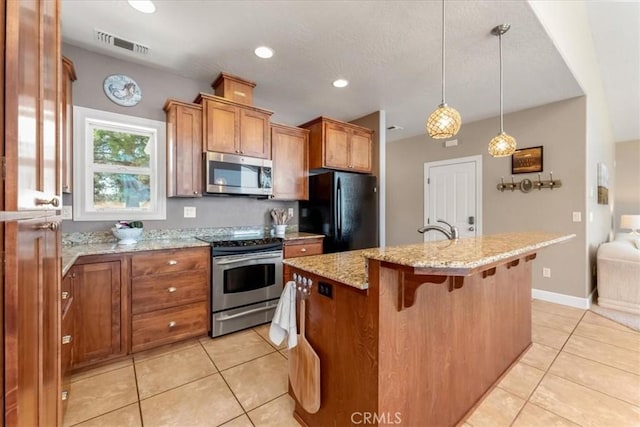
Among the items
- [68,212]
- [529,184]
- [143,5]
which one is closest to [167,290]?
[68,212]

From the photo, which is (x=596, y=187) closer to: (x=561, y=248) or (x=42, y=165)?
(x=561, y=248)

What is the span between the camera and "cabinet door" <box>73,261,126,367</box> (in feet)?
6.60

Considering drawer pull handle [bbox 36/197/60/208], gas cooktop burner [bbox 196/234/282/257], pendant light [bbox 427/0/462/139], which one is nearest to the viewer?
drawer pull handle [bbox 36/197/60/208]

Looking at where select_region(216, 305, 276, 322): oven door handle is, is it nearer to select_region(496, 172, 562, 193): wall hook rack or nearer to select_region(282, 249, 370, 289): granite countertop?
select_region(282, 249, 370, 289): granite countertop

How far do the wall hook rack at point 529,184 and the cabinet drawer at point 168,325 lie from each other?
13.9 ft

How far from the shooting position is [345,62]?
106 inches

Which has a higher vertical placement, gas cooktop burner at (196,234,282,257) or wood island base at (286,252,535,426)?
gas cooktop burner at (196,234,282,257)

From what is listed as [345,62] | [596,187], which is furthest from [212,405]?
[596,187]

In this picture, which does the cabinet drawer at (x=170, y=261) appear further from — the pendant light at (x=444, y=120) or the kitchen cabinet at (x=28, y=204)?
the pendant light at (x=444, y=120)

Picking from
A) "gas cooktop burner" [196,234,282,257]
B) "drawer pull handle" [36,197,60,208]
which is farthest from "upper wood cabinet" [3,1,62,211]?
"gas cooktop burner" [196,234,282,257]

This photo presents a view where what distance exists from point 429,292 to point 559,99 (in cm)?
380

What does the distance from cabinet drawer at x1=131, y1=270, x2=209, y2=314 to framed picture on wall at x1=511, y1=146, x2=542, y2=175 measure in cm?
428

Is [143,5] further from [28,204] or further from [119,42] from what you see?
[28,204]

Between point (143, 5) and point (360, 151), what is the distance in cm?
275
